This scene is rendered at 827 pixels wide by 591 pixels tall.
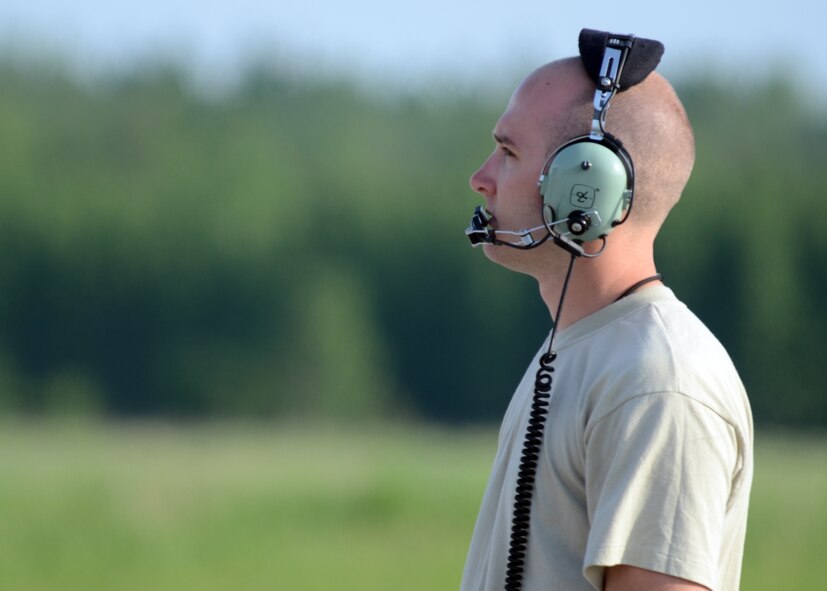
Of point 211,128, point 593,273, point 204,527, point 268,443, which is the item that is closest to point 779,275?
point 268,443

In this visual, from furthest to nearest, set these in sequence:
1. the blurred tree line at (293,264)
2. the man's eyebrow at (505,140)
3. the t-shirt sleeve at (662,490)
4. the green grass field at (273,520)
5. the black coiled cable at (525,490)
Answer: the blurred tree line at (293,264) → the green grass field at (273,520) → the man's eyebrow at (505,140) → the black coiled cable at (525,490) → the t-shirt sleeve at (662,490)

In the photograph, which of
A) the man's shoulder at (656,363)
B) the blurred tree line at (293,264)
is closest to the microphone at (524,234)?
the man's shoulder at (656,363)

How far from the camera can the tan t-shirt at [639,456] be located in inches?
53.4

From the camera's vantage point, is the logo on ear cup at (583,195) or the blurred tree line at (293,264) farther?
the blurred tree line at (293,264)

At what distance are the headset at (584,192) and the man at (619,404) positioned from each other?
0.6 inches

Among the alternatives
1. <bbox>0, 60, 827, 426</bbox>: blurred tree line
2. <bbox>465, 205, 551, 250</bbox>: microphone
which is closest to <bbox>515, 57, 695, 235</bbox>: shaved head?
<bbox>465, 205, 551, 250</bbox>: microphone

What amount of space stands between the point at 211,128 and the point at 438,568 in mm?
20686

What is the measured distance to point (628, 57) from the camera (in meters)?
1.55

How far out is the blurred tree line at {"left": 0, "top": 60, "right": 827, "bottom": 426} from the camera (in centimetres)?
2059

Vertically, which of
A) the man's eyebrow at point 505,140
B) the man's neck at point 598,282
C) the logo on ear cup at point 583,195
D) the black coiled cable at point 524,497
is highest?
the man's eyebrow at point 505,140

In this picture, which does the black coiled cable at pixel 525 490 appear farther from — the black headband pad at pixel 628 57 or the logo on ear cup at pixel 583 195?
the black headband pad at pixel 628 57

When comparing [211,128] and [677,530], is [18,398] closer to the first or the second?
[211,128]

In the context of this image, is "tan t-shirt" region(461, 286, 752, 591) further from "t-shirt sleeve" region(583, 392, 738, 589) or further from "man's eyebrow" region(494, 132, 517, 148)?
"man's eyebrow" region(494, 132, 517, 148)

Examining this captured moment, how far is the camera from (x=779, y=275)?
60.6ft
